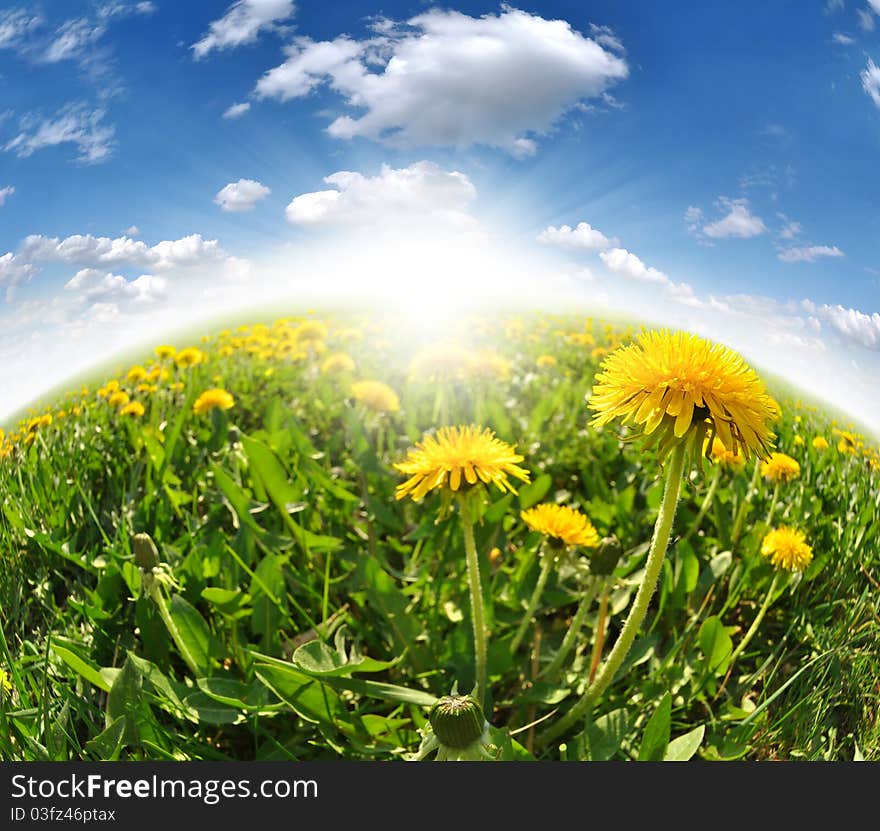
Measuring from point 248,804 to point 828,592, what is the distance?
997 mm

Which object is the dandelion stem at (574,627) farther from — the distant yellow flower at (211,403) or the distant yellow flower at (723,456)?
the distant yellow flower at (211,403)

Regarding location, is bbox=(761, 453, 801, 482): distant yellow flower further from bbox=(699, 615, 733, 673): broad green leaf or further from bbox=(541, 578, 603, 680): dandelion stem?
bbox=(541, 578, 603, 680): dandelion stem

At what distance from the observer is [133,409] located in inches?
77.6

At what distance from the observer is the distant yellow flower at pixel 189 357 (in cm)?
231

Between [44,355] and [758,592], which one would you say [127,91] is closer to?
[44,355]

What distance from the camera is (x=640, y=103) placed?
124cm

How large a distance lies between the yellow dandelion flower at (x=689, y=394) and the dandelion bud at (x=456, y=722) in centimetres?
36

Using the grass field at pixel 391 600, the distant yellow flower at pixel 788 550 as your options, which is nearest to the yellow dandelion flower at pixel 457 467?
the grass field at pixel 391 600

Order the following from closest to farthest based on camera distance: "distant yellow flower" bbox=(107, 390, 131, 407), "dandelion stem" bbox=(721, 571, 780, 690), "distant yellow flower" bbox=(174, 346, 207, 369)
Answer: "dandelion stem" bbox=(721, 571, 780, 690) → "distant yellow flower" bbox=(107, 390, 131, 407) → "distant yellow flower" bbox=(174, 346, 207, 369)

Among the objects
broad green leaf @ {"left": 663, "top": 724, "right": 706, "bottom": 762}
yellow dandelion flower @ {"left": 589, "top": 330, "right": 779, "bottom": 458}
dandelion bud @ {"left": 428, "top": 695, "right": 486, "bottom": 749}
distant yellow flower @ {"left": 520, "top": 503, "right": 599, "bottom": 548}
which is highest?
yellow dandelion flower @ {"left": 589, "top": 330, "right": 779, "bottom": 458}

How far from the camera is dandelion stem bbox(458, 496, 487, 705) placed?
108cm

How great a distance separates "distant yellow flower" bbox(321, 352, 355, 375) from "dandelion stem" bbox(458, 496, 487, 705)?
4.62ft

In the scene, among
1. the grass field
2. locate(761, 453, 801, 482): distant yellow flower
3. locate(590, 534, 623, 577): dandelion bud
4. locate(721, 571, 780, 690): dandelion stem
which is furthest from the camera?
locate(761, 453, 801, 482): distant yellow flower

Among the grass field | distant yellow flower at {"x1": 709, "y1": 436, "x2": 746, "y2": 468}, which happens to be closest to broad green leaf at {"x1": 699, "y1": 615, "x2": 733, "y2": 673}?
the grass field
